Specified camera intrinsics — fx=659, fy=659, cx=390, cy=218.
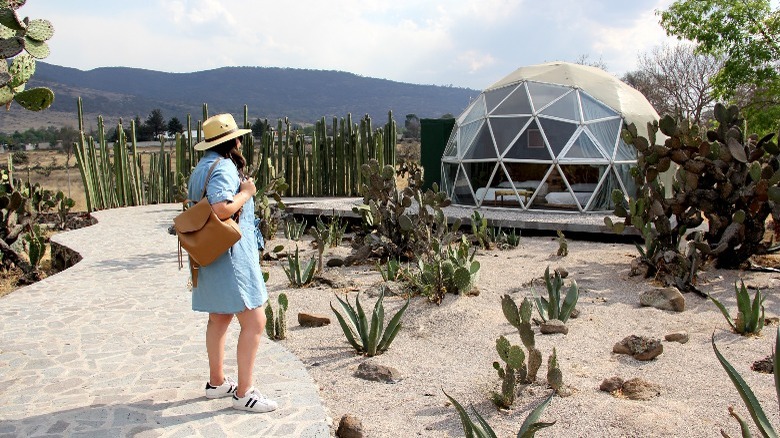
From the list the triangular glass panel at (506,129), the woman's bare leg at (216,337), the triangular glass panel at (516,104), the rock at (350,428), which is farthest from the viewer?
the triangular glass panel at (516,104)

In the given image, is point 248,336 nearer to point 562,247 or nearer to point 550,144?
point 562,247

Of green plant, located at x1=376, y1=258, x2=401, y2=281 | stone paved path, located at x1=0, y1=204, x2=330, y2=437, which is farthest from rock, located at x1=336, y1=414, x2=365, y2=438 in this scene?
green plant, located at x1=376, y1=258, x2=401, y2=281

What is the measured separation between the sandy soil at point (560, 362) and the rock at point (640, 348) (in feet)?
0.18

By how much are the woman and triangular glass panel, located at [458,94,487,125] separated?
Answer: 33.2 ft

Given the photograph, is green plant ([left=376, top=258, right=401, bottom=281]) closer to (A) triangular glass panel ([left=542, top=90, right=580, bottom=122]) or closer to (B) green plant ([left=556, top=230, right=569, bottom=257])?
(B) green plant ([left=556, top=230, right=569, bottom=257])

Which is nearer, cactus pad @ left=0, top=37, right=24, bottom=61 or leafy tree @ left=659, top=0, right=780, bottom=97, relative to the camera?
cactus pad @ left=0, top=37, right=24, bottom=61

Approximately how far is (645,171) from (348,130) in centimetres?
983

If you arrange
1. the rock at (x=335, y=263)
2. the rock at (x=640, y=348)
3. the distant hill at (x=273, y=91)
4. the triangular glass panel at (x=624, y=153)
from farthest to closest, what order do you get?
the distant hill at (x=273, y=91)
the triangular glass panel at (x=624, y=153)
the rock at (x=335, y=263)
the rock at (x=640, y=348)

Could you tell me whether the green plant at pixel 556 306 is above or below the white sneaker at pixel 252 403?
above

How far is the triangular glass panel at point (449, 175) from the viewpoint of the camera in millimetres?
13207

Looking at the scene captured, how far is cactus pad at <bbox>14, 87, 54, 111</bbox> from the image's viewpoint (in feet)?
13.2

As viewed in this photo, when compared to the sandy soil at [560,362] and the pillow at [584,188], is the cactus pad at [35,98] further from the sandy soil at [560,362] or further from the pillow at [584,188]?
the pillow at [584,188]

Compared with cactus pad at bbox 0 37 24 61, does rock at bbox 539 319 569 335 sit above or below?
below

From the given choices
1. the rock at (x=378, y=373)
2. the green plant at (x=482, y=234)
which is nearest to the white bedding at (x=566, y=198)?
the green plant at (x=482, y=234)
